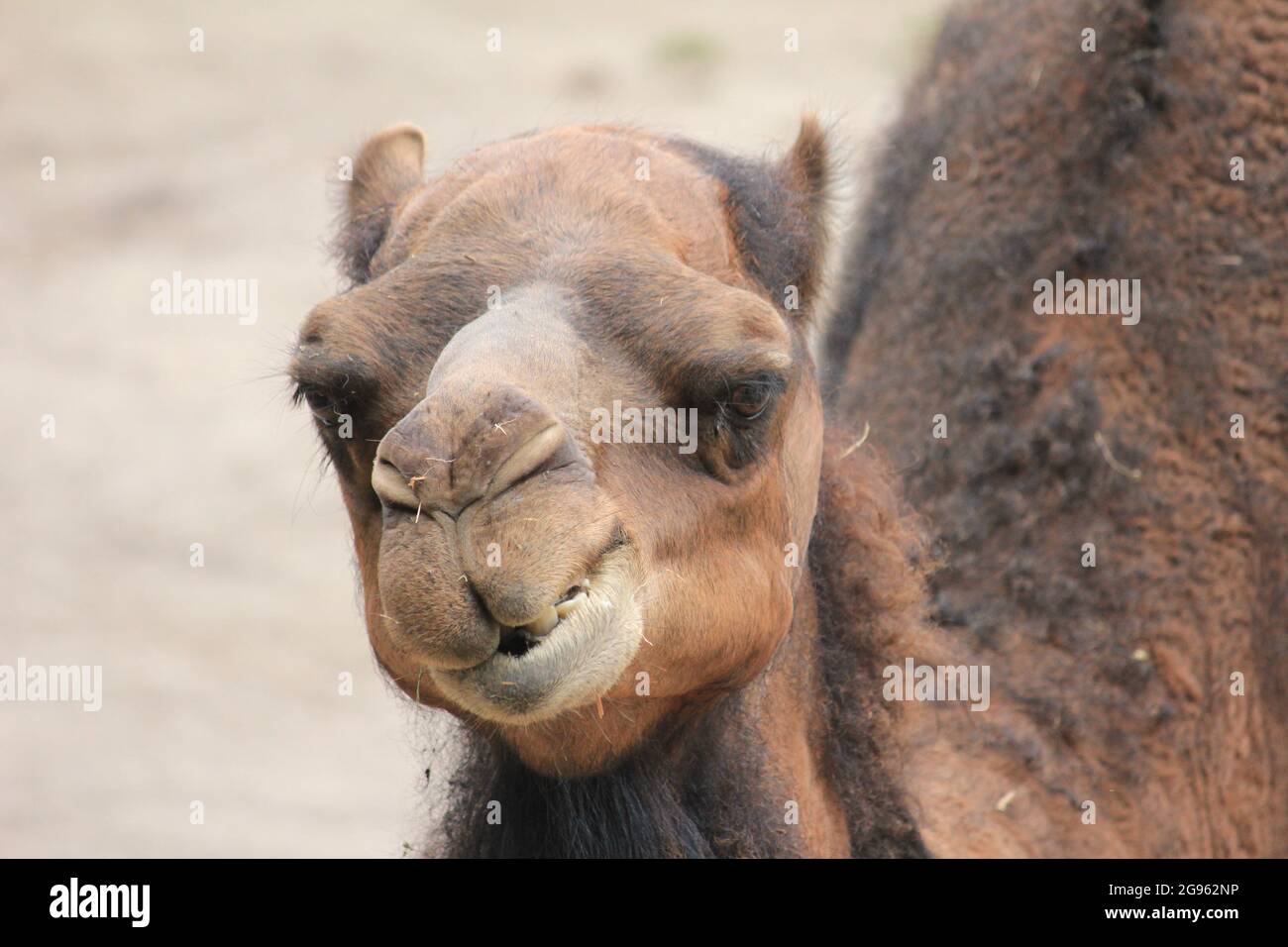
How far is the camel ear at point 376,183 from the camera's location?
4.45m

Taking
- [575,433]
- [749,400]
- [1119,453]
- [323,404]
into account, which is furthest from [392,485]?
[1119,453]

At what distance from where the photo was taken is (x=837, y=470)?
4629mm

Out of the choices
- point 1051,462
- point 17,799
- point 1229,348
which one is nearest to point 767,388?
point 1051,462

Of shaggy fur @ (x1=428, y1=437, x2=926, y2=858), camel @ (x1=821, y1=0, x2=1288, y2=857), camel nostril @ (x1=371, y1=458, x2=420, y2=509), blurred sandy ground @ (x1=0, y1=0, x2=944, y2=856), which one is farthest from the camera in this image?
blurred sandy ground @ (x1=0, y1=0, x2=944, y2=856)

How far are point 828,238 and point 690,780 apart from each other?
1562mm

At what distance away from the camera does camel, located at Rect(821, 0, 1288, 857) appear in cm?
506

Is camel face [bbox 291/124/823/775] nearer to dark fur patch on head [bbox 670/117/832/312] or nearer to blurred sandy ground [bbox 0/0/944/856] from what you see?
dark fur patch on head [bbox 670/117/832/312]

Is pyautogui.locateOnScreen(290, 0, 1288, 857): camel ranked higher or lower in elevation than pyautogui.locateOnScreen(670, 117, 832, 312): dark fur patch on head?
lower

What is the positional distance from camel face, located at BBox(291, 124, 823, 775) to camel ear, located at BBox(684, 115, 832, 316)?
0.01 m

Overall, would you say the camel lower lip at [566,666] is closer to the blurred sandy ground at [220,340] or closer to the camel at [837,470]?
the camel at [837,470]

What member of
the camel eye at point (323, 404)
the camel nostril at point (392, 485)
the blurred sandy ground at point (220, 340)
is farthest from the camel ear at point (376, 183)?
the camel nostril at point (392, 485)

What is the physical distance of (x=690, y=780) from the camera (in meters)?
4.05

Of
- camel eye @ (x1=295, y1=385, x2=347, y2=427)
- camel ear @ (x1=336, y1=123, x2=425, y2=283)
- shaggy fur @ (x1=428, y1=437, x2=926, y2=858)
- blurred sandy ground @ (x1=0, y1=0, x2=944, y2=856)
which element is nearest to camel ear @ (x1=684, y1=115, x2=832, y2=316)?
blurred sandy ground @ (x1=0, y1=0, x2=944, y2=856)
